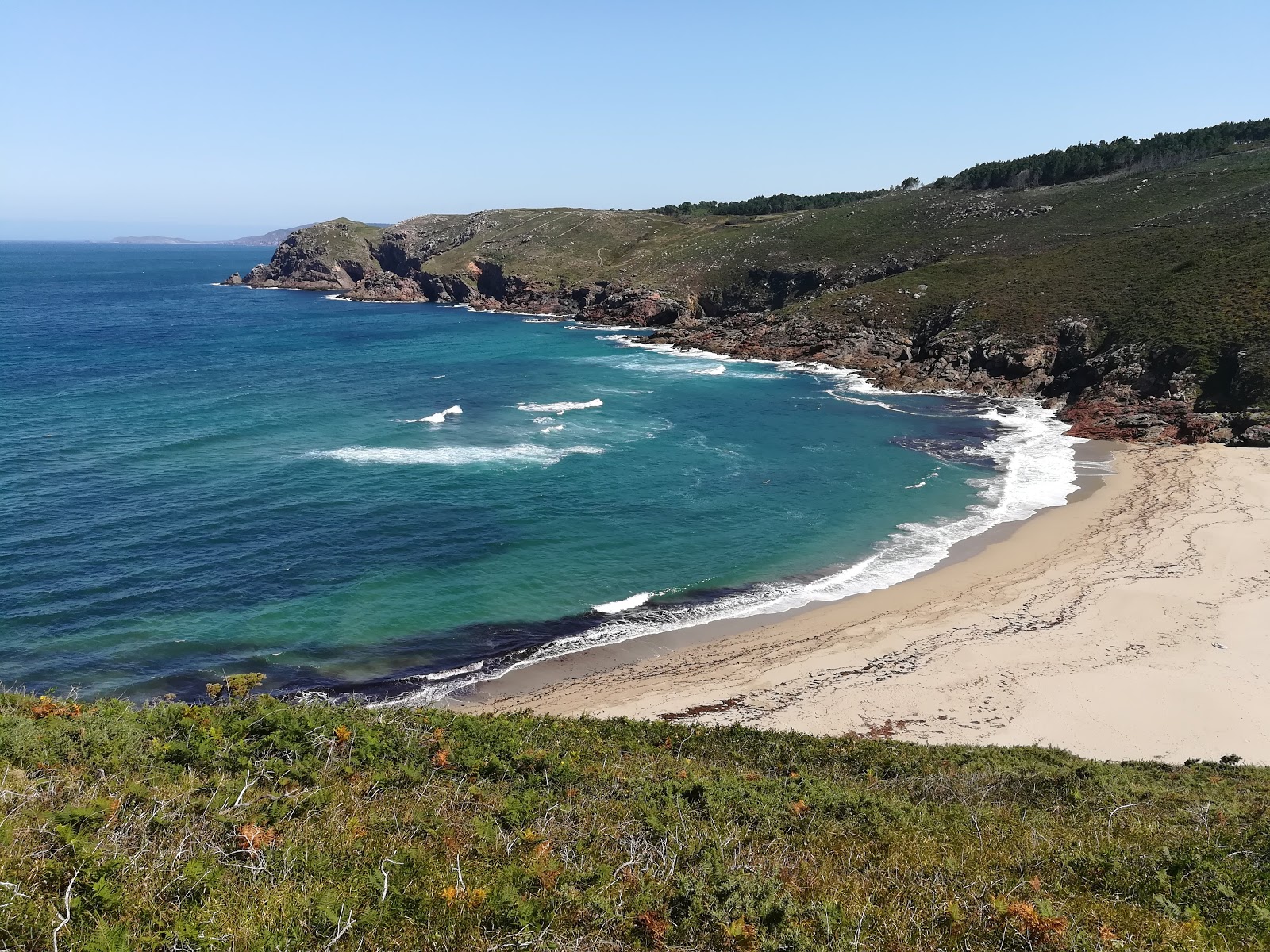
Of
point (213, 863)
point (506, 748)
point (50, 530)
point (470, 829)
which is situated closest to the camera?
point (213, 863)

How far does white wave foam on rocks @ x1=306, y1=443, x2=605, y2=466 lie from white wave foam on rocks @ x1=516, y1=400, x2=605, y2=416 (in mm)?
9737

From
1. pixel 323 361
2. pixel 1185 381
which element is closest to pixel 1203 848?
pixel 1185 381

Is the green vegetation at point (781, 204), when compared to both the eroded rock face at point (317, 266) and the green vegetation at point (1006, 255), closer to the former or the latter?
the green vegetation at point (1006, 255)

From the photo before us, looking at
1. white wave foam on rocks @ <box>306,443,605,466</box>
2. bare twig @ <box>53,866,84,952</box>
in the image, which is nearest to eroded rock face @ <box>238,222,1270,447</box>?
white wave foam on rocks @ <box>306,443,605,466</box>

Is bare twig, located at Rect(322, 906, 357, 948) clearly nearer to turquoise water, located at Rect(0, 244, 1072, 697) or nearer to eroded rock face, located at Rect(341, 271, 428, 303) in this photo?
turquoise water, located at Rect(0, 244, 1072, 697)

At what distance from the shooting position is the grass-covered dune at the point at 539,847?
666 centimetres

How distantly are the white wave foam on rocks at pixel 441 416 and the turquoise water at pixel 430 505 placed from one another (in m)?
0.94

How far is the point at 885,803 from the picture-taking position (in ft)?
37.0

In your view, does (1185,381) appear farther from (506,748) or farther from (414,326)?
(414,326)

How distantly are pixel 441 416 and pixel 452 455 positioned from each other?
9950mm

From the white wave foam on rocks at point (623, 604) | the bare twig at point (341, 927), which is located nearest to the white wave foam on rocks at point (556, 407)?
the white wave foam on rocks at point (623, 604)

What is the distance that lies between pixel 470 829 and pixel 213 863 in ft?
9.97

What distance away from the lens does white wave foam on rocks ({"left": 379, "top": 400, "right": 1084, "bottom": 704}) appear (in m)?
25.2

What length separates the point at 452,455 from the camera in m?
44.8
